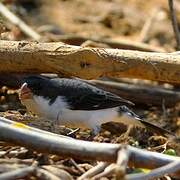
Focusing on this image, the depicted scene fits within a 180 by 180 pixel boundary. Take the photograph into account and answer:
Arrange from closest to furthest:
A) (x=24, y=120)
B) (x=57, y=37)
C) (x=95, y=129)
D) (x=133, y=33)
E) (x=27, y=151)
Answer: (x=27, y=151)
(x=24, y=120)
(x=95, y=129)
(x=57, y=37)
(x=133, y=33)

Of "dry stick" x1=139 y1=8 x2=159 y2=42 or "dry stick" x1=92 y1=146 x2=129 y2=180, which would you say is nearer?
"dry stick" x1=92 y1=146 x2=129 y2=180

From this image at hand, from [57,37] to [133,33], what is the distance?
1.61 meters

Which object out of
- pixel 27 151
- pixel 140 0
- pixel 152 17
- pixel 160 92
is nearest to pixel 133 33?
pixel 152 17

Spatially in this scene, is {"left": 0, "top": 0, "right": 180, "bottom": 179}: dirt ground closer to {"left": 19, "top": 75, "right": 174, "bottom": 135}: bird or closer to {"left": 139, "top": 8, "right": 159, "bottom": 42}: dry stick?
{"left": 139, "top": 8, "right": 159, "bottom": 42}: dry stick

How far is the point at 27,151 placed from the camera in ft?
12.3

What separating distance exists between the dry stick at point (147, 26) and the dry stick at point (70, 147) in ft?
15.3

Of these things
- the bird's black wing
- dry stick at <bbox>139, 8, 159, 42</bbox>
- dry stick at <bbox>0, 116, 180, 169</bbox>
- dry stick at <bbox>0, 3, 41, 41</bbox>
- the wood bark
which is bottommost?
dry stick at <bbox>0, 116, 180, 169</bbox>

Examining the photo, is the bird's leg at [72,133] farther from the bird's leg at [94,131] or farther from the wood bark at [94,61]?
the wood bark at [94,61]

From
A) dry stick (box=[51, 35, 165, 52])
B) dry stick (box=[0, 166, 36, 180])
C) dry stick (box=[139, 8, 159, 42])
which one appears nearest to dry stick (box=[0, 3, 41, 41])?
dry stick (box=[51, 35, 165, 52])

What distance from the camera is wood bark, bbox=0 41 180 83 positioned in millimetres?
4512

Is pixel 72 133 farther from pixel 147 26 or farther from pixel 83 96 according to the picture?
pixel 147 26

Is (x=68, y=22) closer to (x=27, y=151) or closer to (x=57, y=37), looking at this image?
(x=57, y=37)

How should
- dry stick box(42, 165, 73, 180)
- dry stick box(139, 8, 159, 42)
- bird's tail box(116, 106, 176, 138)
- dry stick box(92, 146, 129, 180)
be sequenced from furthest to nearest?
dry stick box(139, 8, 159, 42) → bird's tail box(116, 106, 176, 138) → dry stick box(42, 165, 73, 180) → dry stick box(92, 146, 129, 180)

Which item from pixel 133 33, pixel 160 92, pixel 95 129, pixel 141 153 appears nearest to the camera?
pixel 141 153
